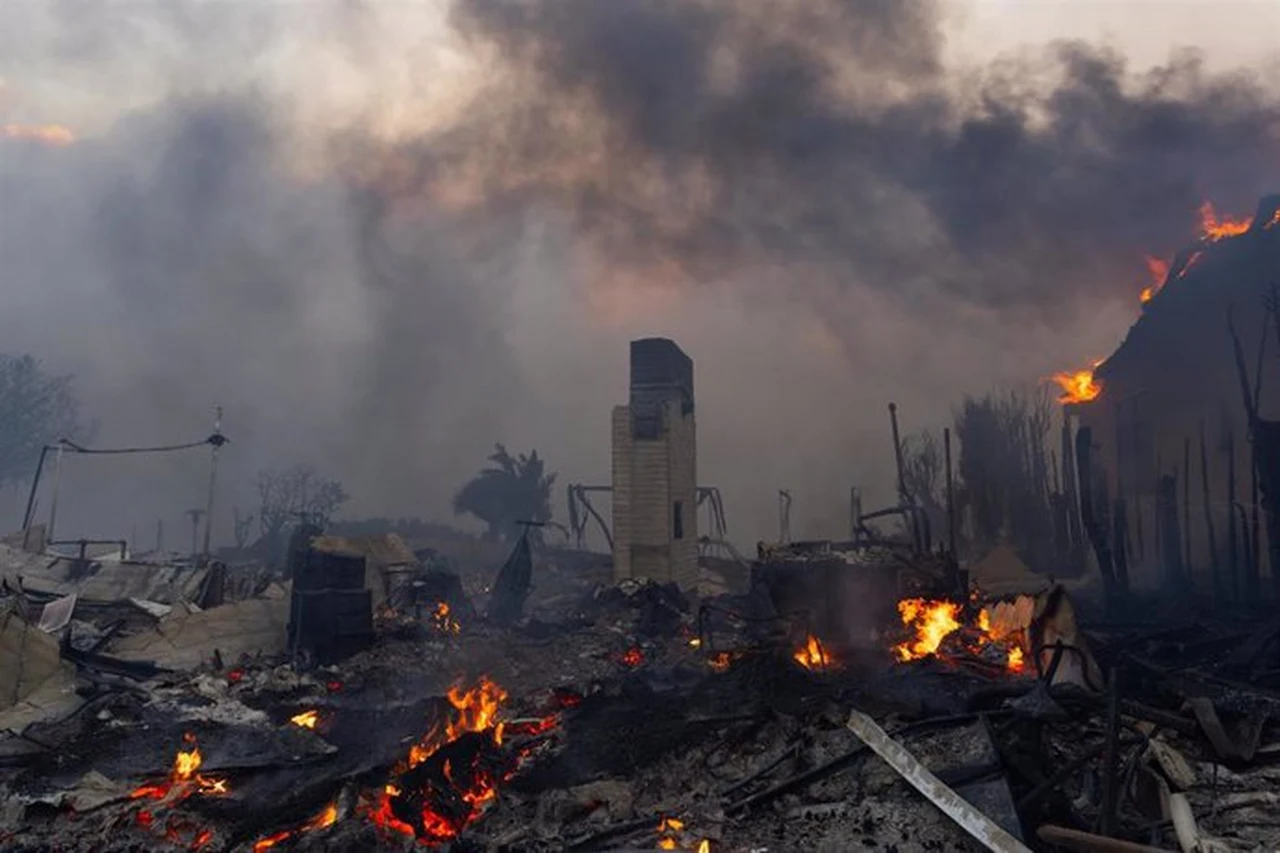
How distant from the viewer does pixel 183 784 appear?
823 cm

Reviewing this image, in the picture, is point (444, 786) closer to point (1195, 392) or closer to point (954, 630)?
point (954, 630)

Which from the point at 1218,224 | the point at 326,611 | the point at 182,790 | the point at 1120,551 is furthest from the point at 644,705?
the point at 1218,224

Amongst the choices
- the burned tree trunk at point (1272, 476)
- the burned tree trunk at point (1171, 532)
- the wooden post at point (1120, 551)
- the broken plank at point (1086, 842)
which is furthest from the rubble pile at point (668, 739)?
the burned tree trunk at point (1171, 532)

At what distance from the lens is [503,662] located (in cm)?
1416

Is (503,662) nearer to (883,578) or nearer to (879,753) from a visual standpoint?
(883,578)

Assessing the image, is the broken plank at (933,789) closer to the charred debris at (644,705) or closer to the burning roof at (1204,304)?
the charred debris at (644,705)

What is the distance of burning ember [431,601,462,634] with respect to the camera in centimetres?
1614

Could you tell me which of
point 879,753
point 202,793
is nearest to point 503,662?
point 202,793

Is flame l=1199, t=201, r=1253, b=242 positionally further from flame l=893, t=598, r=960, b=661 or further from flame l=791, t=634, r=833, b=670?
flame l=791, t=634, r=833, b=670

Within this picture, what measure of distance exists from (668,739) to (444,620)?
9525 millimetres

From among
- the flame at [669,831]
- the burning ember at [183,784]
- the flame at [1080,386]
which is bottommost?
the burning ember at [183,784]

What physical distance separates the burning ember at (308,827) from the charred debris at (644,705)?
0.07m

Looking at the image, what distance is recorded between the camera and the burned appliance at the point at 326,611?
539 inches

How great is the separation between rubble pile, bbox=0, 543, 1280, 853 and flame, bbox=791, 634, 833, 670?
2.5 inches
